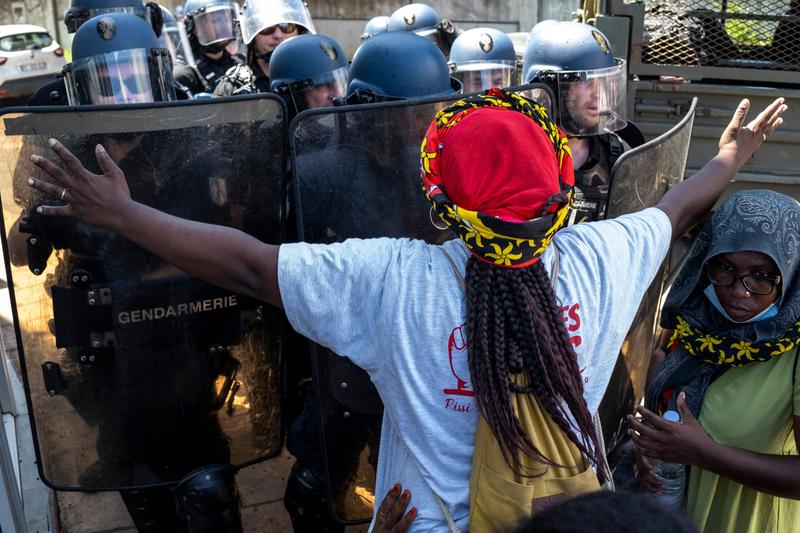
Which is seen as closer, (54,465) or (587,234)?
(587,234)

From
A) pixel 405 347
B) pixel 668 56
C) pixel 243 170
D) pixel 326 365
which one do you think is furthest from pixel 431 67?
pixel 668 56

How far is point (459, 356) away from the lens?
167cm

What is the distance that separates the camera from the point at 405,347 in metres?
1.68

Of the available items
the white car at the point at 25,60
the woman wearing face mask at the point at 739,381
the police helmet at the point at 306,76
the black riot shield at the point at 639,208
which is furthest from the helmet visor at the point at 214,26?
the white car at the point at 25,60

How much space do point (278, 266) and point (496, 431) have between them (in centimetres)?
54

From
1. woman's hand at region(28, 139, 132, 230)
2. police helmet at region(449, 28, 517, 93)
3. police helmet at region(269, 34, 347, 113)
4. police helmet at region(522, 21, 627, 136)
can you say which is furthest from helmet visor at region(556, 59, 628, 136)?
woman's hand at region(28, 139, 132, 230)

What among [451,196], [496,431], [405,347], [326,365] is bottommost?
[326,365]

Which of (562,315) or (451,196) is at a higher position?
(451,196)

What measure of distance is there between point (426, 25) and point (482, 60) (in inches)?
70.9

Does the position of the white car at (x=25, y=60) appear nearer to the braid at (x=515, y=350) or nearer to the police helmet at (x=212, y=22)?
the police helmet at (x=212, y=22)

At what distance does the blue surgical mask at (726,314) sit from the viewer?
7.22ft

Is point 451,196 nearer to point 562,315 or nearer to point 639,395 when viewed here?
point 562,315

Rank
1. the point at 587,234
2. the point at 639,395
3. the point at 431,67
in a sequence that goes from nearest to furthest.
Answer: the point at 587,234
the point at 639,395
the point at 431,67

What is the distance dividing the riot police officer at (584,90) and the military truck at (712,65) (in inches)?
68.8
